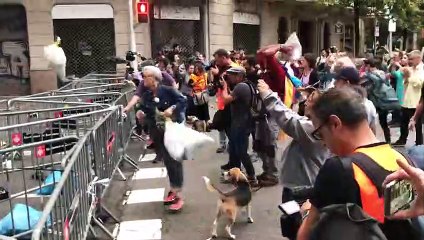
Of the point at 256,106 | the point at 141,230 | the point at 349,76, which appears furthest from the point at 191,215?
the point at 349,76

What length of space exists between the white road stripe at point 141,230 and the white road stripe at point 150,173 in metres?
1.97

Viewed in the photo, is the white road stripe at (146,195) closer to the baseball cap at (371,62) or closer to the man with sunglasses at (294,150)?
the man with sunglasses at (294,150)

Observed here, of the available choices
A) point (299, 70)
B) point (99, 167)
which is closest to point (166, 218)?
point (99, 167)

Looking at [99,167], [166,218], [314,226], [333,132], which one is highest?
[333,132]

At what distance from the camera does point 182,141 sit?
5.73 meters

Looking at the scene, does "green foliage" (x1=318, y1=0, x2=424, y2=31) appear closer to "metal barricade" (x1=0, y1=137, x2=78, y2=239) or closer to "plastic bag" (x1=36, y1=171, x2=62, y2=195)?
"metal barricade" (x1=0, y1=137, x2=78, y2=239)

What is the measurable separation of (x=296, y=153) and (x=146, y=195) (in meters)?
3.33

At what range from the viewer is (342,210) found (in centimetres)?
196

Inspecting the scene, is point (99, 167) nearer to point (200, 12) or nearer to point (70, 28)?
point (70, 28)

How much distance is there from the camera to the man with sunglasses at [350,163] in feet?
6.70

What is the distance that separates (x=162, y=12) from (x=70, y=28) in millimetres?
3477

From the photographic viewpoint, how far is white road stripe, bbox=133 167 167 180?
7.98 m

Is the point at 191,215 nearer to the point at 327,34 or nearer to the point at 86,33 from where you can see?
the point at 86,33

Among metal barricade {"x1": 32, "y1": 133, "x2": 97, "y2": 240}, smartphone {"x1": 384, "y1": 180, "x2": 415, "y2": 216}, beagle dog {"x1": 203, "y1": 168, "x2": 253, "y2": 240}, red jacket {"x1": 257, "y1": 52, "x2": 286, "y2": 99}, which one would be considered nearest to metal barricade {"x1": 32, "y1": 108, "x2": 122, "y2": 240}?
metal barricade {"x1": 32, "y1": 133, "x2": 97, "y2": 240}
